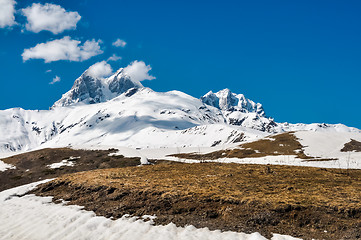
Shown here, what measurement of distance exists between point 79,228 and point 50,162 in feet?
166

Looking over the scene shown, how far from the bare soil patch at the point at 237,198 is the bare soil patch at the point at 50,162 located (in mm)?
26982

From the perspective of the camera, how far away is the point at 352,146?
73.2 m

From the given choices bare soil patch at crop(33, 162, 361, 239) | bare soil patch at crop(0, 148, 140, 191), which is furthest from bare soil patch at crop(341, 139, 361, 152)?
bare soil patch at crop(0, 148, 140, 191)

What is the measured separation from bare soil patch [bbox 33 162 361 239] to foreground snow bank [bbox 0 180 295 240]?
714mm

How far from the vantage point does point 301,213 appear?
1334cm

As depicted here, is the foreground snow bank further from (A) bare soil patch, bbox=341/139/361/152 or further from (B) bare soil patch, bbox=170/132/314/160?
(A) bare soil patch, bbox=341/139/361/152

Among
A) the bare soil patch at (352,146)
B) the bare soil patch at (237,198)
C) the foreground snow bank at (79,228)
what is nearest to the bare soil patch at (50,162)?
the bare soil patch at (237,198)

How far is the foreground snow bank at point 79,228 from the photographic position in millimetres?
12492

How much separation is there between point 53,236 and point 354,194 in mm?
16888

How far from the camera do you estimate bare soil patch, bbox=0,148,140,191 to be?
46625mm

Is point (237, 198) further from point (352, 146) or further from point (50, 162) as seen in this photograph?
point (352, 146)

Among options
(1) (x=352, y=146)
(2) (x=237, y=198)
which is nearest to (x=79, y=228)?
(2) (x=237, y=198)

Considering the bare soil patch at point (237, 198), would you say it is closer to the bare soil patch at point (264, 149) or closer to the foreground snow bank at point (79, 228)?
the foreground snow bank at point (79, 228)

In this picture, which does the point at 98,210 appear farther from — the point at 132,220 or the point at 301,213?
the point at 301,213
